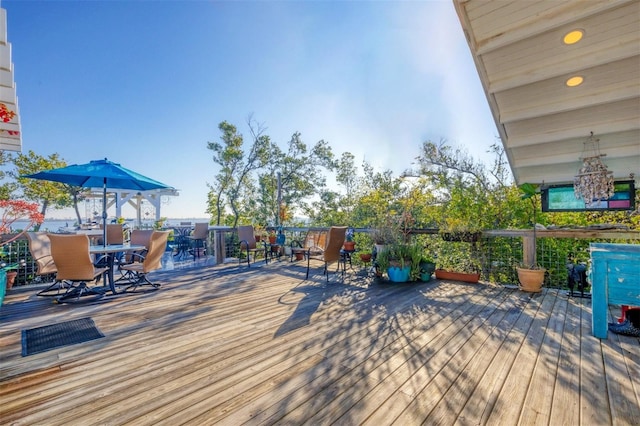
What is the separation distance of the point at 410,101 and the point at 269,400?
9.47 metres

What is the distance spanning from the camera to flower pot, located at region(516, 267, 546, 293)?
4.15 metres

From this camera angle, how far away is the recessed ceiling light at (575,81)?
136 inches

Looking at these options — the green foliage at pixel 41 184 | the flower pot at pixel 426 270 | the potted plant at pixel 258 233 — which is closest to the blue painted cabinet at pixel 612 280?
the flower pot at pixel 426 270

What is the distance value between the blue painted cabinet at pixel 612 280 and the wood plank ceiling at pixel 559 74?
2.17m

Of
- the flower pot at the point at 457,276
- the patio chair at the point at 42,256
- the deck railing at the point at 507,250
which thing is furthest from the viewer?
the flower pot at the point at 457,276

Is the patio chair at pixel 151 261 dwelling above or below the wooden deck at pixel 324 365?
above

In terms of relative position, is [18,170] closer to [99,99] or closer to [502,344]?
[99,99]

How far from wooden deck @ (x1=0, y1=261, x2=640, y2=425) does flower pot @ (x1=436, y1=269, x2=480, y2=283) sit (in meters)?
1.14

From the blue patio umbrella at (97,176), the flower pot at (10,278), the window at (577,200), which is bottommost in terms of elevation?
the flower pot at (10,278)

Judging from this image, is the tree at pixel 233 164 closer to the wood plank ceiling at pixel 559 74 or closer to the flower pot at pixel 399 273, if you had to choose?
the flower pot at pixel 399 273

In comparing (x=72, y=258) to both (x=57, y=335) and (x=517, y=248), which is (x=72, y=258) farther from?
(x=517, y=248)

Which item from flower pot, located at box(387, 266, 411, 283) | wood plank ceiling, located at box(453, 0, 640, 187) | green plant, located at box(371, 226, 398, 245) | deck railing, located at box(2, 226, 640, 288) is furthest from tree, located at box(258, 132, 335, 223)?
wood plank ceiling, located at box(453, 0, 640, 187)

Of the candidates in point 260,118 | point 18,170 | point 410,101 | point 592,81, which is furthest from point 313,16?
point 18,170

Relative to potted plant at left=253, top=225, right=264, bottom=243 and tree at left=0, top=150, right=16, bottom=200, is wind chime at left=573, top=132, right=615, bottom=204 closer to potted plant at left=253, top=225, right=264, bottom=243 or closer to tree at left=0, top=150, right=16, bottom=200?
potted plant at left=253, top=225, right=264, bottom=243
